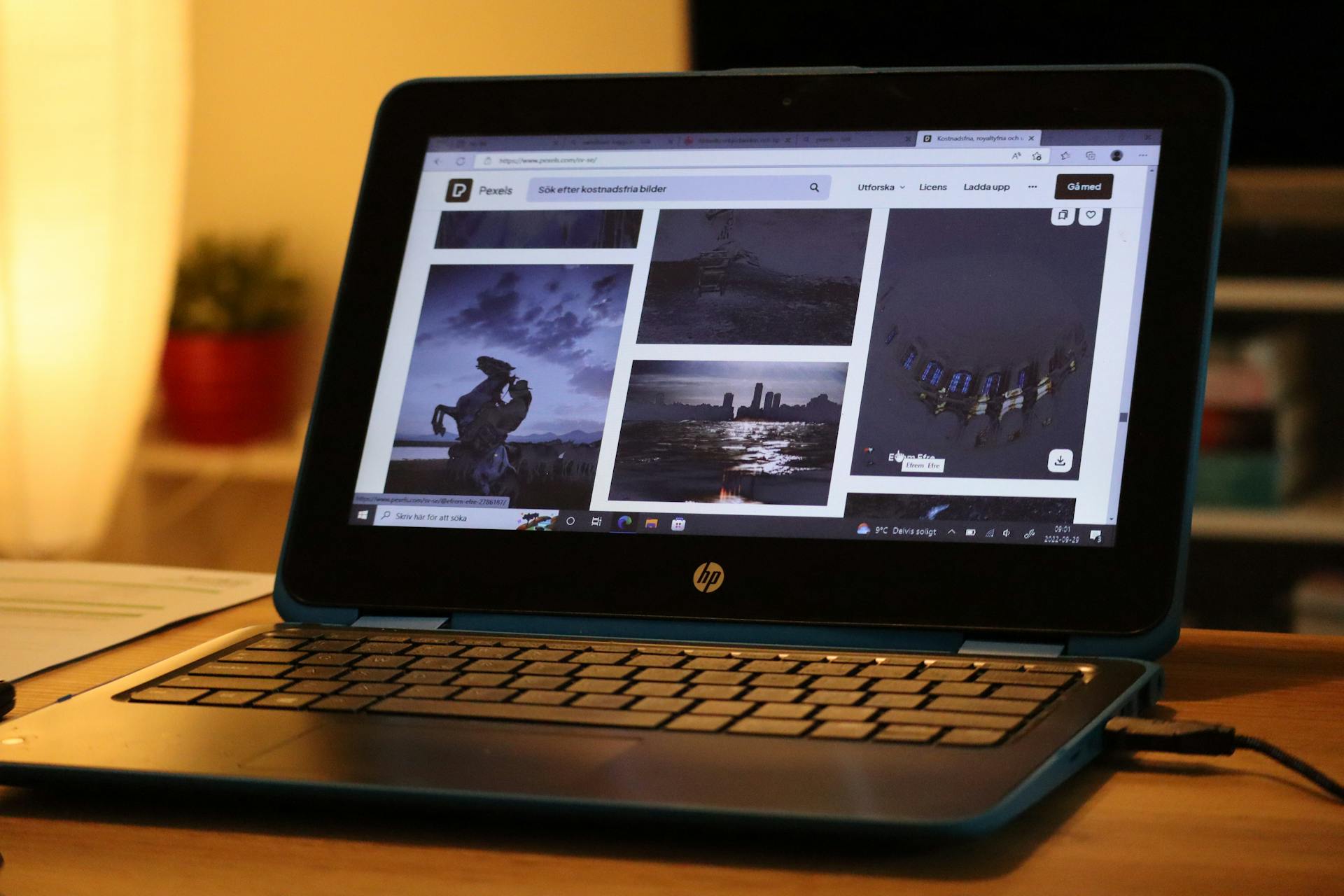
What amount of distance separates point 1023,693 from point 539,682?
0.60ft

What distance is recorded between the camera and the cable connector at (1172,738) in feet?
1.59

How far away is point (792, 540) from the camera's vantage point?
65 centimetres

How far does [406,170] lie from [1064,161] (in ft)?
1.13

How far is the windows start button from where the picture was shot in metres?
0.65

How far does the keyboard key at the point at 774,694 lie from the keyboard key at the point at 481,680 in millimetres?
102

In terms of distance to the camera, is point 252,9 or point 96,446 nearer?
point 96,446

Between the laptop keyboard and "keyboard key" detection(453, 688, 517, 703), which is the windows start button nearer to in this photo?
the laptop keyboard

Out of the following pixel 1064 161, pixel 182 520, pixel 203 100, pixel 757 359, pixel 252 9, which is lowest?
pixel 182 520

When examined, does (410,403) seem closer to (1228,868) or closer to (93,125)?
(1228,868)

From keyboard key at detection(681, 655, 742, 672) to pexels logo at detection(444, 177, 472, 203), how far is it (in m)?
0.30

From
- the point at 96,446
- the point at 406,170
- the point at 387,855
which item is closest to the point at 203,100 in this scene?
the point at 96,446

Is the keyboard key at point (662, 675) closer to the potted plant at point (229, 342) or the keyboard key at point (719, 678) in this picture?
the keyboard key at point (719, 678)

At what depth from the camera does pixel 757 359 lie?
0.67 m

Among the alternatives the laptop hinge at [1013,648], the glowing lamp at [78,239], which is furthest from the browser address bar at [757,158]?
the glowing lamp at [78,239]
